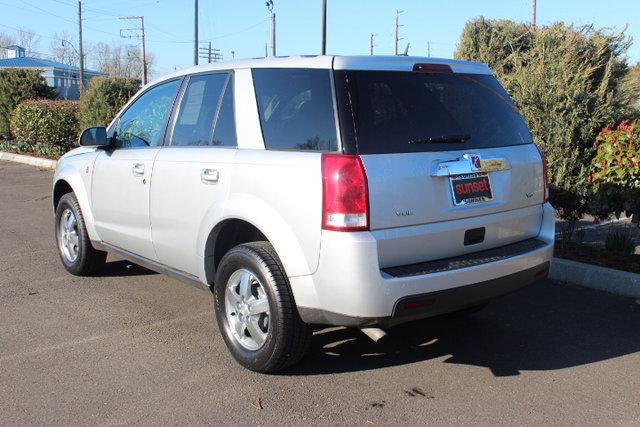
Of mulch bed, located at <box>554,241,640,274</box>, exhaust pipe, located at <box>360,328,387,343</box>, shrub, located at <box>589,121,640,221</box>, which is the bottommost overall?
mulch bed, located at <box>554,241,640,274</box>

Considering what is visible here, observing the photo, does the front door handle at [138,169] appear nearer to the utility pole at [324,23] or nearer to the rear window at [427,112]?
the rear window at [427,112]

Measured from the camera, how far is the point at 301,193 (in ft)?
11.1

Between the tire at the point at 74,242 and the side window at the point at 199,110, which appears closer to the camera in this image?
the side window at the point at 199,110

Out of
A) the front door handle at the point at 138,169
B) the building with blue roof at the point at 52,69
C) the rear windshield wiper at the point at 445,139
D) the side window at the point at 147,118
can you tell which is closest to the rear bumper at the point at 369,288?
the rear windshield wiper at the point at 445,139

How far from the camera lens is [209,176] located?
13.4 ft

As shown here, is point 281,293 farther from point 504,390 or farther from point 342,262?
point 504,390

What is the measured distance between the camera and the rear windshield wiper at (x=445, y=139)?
3.54 metres

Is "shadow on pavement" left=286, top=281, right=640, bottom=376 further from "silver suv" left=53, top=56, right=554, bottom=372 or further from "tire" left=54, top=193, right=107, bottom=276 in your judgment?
"tire" left=54, top=193, right=107, bottom=276

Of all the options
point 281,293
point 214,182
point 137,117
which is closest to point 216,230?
point 214,182

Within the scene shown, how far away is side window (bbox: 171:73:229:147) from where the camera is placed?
4.34 meters

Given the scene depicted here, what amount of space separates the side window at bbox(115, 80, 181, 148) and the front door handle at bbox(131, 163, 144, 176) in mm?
187

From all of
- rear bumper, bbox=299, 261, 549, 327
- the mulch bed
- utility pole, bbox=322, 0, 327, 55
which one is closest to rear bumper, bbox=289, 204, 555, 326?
rear bumper, bbox=299, 261, 549, 327

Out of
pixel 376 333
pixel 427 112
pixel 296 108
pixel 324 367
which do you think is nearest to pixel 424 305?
pixel 376 333

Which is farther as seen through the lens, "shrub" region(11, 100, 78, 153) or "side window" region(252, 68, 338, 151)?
"shrub" region(11, 100, 78, 153)
